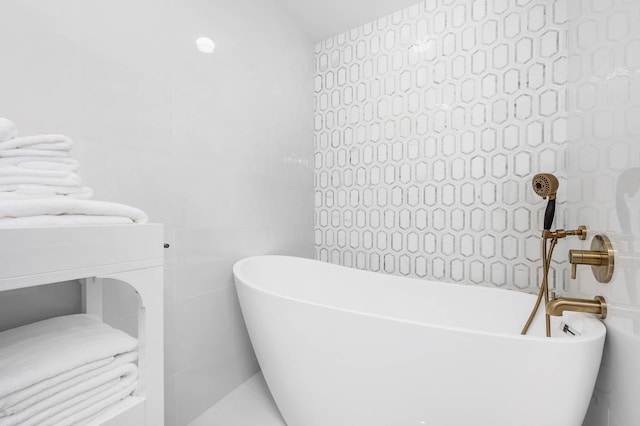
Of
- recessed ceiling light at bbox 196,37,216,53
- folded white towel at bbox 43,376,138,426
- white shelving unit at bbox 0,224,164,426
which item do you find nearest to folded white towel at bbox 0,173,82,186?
white shelving unit at bbox 0,224,164,426

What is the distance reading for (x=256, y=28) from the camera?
1699 mm

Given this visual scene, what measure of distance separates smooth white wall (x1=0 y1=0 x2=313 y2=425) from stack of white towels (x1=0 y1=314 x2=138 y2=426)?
410 mm

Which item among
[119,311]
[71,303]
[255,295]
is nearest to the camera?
[71,303]

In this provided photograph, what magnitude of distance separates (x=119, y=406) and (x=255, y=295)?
0.61 m

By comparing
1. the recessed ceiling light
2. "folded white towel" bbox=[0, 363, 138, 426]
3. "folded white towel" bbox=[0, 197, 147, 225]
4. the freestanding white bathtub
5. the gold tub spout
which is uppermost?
the recessed ceiling light

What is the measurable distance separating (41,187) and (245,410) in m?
1.32

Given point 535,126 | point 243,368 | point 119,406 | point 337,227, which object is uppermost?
point 535,126

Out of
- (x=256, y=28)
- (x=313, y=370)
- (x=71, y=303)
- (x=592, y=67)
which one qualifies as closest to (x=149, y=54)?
(x=256, y=28)

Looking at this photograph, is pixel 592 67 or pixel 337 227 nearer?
pixel 592 67

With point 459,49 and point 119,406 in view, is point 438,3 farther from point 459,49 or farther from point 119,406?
point 119,406

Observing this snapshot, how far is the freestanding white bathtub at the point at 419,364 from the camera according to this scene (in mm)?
806

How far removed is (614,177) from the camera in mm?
892

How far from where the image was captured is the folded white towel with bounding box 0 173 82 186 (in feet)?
1.90

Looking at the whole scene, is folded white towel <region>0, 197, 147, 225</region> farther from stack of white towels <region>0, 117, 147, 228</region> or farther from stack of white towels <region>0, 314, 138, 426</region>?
stack of white towels <region>0, 314, 138, 426</region>
